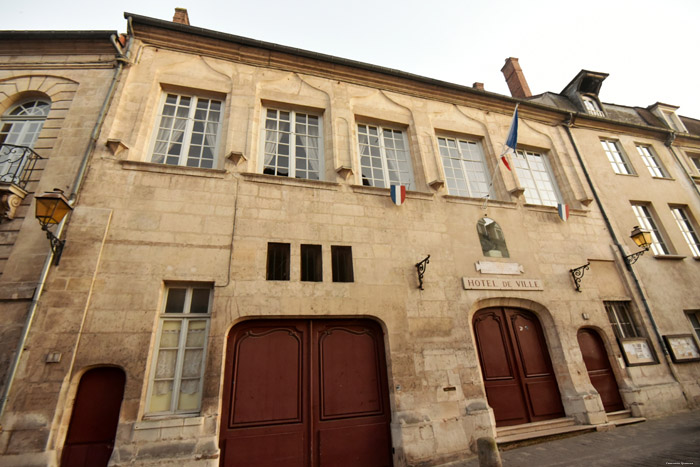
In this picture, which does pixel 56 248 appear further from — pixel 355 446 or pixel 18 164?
pixel 355 446

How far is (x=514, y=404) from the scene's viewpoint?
19.6 feet

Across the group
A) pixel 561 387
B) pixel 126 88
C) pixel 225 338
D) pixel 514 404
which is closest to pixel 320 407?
pixel 225 338

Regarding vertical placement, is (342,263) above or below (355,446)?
above

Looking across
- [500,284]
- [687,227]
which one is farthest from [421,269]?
[687,227]

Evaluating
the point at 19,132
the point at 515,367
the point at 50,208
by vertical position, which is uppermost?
the point at 19,132

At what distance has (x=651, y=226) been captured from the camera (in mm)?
9141

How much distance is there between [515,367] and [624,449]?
1863 mm

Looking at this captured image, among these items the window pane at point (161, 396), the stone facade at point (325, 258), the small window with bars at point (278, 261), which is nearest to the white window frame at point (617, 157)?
the stone facade at point (325, 258)

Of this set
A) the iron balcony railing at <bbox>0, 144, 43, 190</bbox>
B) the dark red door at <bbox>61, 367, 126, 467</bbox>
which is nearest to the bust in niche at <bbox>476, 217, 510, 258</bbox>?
the dark red door at <bbox>61, 367, 126, 467</bbox>

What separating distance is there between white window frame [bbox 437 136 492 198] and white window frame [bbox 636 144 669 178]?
6.20 metres

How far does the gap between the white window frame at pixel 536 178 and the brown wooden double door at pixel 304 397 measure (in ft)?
19.5

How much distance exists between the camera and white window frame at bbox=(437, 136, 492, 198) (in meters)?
7.77

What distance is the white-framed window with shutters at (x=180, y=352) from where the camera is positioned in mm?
4527

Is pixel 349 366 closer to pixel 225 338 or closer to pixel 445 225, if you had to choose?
pixel 225 338
